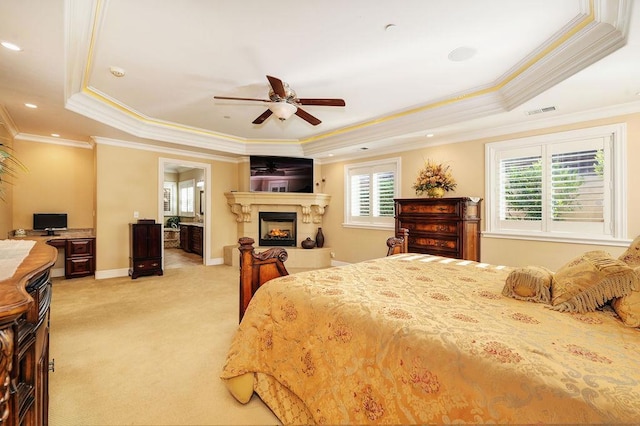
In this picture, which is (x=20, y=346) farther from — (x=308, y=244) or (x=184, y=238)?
(x=184, y=238)

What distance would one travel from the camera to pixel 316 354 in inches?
57.4

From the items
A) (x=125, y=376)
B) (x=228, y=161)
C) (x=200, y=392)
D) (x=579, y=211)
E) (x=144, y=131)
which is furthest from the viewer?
(x=228, y=161)

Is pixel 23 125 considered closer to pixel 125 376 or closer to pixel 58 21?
pixel 58 21

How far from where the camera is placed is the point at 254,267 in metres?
2.27

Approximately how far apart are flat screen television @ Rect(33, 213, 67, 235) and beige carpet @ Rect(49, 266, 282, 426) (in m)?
1.31

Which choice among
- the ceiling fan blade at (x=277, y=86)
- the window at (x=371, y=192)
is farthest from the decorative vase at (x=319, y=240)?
the ceiling fan blade at (x=277, y=86)

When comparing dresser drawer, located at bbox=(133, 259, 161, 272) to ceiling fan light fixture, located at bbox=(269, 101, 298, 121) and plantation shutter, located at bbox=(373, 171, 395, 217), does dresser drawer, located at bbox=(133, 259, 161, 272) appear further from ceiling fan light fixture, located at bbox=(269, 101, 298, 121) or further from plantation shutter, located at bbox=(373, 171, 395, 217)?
plantation shutter, located at bbox=(373, 171, 395, 217)

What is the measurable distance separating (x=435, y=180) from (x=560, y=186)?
4.82 ft

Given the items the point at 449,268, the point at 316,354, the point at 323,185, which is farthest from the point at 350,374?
the point at 323,185

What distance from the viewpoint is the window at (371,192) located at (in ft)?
17.9

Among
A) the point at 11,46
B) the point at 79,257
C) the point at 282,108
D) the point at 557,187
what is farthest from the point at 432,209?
the point at 79,257

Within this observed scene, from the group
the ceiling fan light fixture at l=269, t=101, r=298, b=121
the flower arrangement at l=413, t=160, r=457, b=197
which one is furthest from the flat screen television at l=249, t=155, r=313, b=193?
the ceiling fan light fixture at l=269, t=101, r=298, b=121

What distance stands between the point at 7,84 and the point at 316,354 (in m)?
4.12

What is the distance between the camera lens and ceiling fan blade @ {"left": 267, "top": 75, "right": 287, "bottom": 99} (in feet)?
8.50
